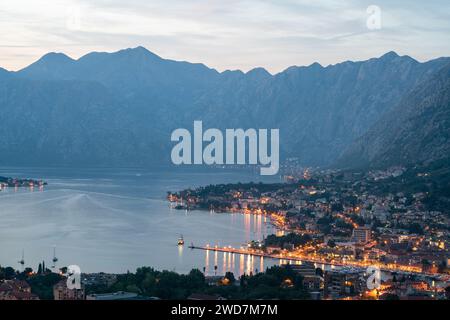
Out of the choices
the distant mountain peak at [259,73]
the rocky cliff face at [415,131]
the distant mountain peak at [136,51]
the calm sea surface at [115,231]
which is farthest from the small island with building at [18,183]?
the distant mountain peak at [136,51]

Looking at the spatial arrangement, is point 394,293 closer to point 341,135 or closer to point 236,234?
point 236,234

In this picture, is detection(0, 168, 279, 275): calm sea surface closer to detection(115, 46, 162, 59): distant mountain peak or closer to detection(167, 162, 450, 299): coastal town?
detection(167, 162, 450, 299): coastal town

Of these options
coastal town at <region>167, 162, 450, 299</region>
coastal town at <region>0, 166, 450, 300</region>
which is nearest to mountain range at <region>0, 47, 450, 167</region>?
coastal town at <region>167, 162, 450, 299</region>

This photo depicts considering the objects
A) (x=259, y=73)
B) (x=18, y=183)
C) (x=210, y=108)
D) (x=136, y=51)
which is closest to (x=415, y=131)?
(x=18, y=183)

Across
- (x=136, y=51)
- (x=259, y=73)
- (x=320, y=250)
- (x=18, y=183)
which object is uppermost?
(x=136, y=51)

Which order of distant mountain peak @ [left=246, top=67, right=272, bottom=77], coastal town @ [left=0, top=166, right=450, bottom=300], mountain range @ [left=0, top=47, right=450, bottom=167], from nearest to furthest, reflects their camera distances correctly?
coastal town @ [left=0, top=166, right=450, bottom=300] → mountain range @ [left=0, top=47, right=450, bottom=167] → distant mountain peak @ [left=246, top=67, right=272, bottom=77]

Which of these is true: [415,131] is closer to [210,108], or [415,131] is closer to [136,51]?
[210,108]
